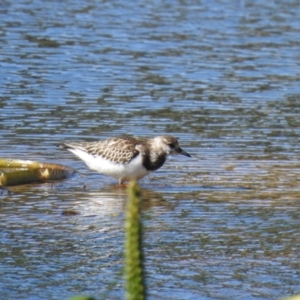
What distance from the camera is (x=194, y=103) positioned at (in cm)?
1402

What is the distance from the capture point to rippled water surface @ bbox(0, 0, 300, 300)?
704cm

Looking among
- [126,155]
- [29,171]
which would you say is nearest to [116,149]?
[126,155]

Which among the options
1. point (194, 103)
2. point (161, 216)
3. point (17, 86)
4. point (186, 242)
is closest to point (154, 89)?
point (194, 103)

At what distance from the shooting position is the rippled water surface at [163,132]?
704 cm

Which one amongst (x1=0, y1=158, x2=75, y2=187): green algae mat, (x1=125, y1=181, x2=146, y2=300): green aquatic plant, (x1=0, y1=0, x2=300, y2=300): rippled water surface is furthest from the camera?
(x1=0, y1=158, x2=75, y2=187): green algae mat

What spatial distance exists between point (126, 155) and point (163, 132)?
2.51 meters

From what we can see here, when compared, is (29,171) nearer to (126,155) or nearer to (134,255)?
(126,155)

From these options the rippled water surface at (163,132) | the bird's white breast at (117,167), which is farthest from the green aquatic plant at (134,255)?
the bird's white breast at (117,167)

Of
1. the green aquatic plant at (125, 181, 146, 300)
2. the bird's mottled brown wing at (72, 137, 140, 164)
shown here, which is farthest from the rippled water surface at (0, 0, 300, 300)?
the green aquatic plant at (125, 181, 146, 300)

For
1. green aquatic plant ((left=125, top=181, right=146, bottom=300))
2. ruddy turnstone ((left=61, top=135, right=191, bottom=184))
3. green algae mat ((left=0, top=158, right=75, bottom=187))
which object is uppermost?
green aquatic plant ((left=125, top=181, right=146, bottom=300))

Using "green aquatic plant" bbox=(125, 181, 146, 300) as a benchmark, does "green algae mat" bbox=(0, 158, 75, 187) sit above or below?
below

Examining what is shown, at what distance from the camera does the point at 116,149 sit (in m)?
9.95

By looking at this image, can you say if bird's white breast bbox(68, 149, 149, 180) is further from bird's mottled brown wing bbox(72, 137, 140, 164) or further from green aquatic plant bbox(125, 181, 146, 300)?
green aquatic plant bbox(125, 181, 146, 300)

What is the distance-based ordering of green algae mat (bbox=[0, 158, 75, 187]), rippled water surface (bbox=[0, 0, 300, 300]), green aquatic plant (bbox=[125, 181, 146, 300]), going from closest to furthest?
1. green aquatic plant (bbox=[125, 181, 146, 300])
2. rippled water surface (bbox=[0, 0, 300, 300])
3. green algae mat (bbox=[0, 158, 75, 187])
